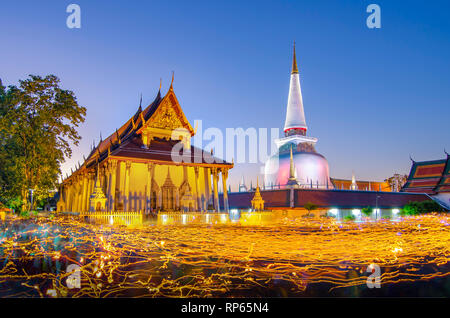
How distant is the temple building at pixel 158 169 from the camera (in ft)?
73.4

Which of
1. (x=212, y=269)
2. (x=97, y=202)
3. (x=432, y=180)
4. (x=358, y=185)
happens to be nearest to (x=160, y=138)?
(x=97, y=202)

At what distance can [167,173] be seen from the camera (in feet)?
83.3

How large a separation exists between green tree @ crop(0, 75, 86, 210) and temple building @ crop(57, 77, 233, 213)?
3.47 meters

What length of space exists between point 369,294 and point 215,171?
2166 centimetres

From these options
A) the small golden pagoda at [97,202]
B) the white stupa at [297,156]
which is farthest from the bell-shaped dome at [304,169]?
the small golden pagoda at [97,202]

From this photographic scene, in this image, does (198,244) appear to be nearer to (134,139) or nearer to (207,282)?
(207,282)

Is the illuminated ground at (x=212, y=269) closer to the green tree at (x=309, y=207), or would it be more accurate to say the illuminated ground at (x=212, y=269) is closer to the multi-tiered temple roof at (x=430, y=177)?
the green tree at (x=309, y=207)

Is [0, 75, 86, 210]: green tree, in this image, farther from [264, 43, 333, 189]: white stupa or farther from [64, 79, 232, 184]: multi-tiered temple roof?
[264, 43, 333, 189]: white stupa

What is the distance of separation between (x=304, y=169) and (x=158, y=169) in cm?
3642

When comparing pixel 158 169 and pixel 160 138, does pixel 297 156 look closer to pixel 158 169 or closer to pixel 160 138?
pixel 160 138

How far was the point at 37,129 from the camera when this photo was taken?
17.2 meters

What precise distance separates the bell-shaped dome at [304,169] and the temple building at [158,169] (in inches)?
1241
